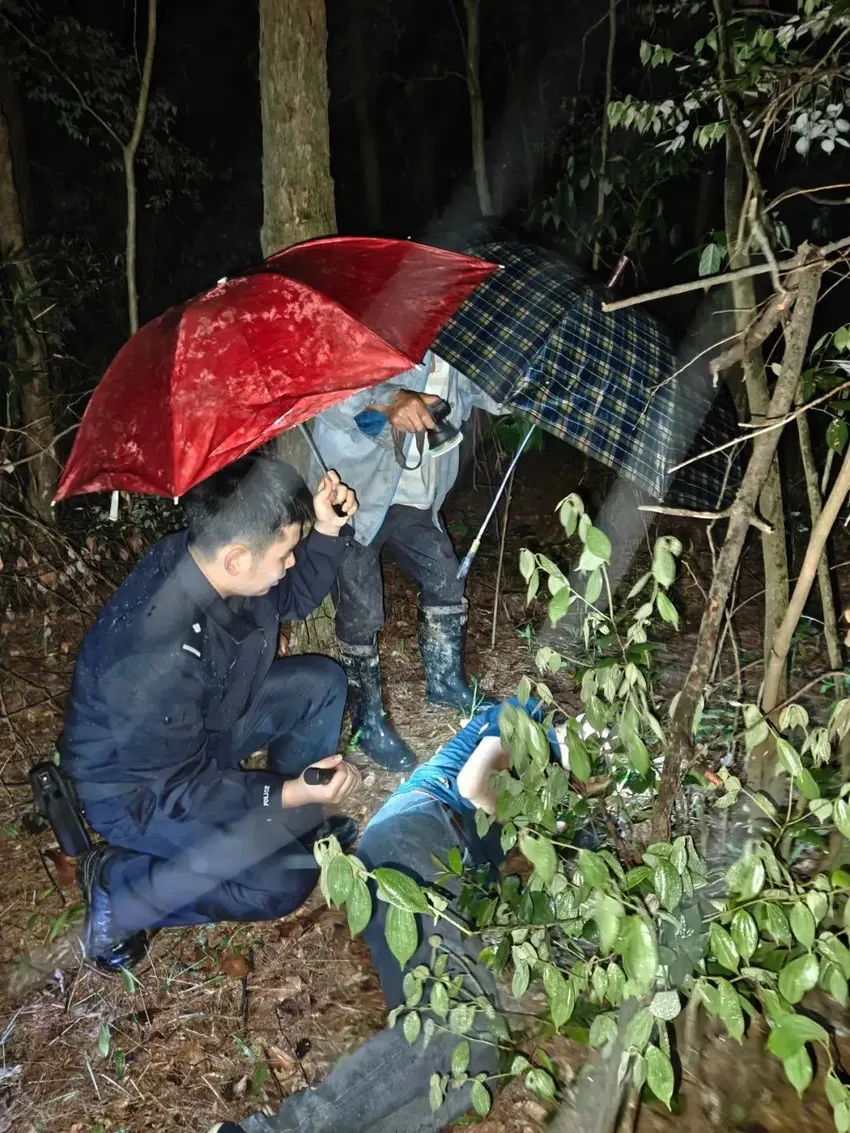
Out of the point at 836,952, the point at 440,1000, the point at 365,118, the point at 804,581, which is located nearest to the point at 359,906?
the point at 440,1000

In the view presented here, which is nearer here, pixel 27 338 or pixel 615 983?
pixel 615 983

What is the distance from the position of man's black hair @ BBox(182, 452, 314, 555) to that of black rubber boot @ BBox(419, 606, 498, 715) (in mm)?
1296

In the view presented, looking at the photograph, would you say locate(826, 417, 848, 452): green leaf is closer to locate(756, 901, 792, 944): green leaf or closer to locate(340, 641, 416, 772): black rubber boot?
locate(756, 901, 792, 944): green leaf

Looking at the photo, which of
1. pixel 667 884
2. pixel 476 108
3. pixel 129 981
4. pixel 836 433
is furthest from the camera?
pixel 476 108

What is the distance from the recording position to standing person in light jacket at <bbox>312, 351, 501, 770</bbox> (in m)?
2.96

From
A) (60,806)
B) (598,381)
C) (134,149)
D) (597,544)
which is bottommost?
(60,806)

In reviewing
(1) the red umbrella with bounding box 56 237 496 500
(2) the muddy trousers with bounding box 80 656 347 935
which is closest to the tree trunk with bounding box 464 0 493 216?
(1) the red umbrella with bounding box 56 237 496 500

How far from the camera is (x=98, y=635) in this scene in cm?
222

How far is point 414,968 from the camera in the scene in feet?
5.86

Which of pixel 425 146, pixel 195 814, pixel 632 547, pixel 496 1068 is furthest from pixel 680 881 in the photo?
pixel 425 146

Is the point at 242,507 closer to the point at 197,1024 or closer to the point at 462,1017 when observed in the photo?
the point at 462,1017

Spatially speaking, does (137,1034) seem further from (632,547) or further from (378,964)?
(632,547)

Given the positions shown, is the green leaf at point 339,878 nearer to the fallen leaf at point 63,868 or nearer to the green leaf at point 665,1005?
the green leaf at point 665,1005

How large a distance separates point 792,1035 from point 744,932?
18 centimetres
